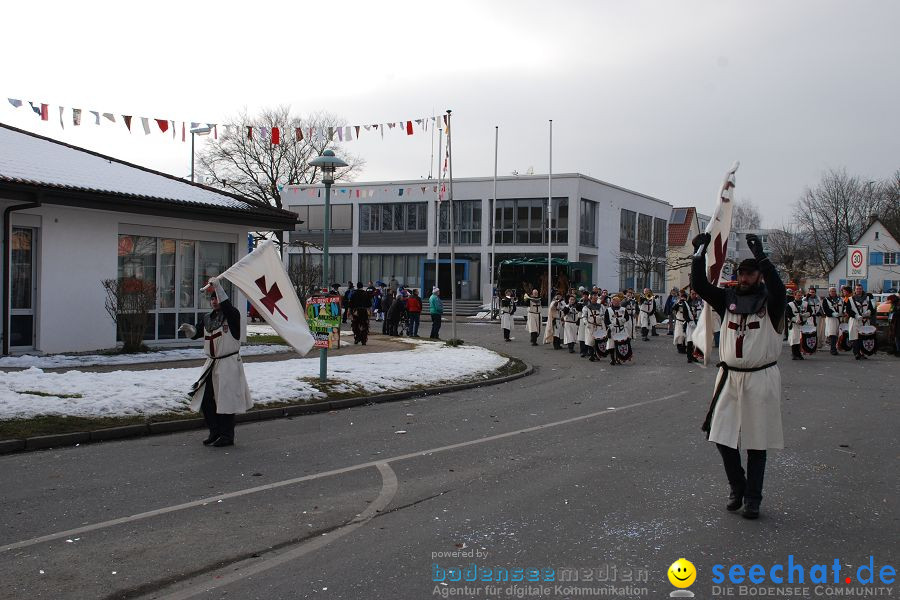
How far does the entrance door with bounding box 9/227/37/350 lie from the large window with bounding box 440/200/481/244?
37.8 m

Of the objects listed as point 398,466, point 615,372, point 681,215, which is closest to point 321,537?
point 398,466

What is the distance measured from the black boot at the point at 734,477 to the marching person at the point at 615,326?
14.5 metres

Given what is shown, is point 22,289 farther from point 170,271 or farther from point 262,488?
point 262,488

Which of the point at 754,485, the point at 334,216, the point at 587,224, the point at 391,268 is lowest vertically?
the point at 754,485

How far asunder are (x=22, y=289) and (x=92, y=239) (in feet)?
6.41

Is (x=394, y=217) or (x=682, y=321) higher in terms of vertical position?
(x=394, y=217)

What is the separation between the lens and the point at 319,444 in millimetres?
9750

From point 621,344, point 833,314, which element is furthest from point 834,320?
point 621,344

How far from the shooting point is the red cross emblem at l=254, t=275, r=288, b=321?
35.2 feet

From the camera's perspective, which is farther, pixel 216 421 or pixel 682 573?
pixel 216 421

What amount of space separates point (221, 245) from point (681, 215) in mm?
55561

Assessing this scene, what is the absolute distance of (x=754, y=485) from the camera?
623 cm

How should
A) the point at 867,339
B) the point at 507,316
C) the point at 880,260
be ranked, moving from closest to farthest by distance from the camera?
the point at 867,339 → the point at 507,316 → the point at 880,260

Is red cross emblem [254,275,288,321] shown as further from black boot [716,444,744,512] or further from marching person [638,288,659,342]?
marching person [638,288,659,342]
